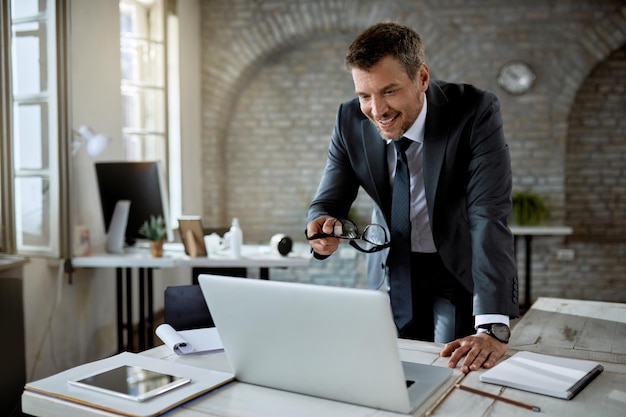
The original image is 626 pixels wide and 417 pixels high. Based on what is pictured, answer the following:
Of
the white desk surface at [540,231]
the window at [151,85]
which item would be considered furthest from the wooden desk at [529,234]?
the window at [151,85]

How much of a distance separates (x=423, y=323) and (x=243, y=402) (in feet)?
3.13

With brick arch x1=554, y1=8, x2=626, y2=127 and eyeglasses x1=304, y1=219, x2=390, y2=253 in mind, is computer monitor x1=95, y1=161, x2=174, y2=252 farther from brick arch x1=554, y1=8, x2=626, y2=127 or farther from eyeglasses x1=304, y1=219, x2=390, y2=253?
brick arch x1=554, y1=8, x2=626, y2=127

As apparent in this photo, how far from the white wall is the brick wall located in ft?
5.79

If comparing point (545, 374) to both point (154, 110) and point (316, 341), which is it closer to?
point (316, 341)

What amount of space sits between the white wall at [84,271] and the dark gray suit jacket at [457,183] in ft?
6.91

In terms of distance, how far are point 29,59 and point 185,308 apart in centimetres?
211

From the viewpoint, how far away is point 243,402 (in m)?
1.32

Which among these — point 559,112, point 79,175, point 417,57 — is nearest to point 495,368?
point 417,57

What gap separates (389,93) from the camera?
5.78 feet

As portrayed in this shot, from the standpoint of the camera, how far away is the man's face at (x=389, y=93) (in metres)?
1.73

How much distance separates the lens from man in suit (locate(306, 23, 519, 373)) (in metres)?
1.73

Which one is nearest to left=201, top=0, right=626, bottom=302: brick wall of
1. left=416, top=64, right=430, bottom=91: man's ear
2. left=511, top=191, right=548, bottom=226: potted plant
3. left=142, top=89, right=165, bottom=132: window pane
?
left=511, top=191, right=548, bottom=226: potted plant

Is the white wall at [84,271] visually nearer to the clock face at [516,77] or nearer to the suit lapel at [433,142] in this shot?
the suit lapel at [433,142]

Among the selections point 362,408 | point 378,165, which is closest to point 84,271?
point 378,165
